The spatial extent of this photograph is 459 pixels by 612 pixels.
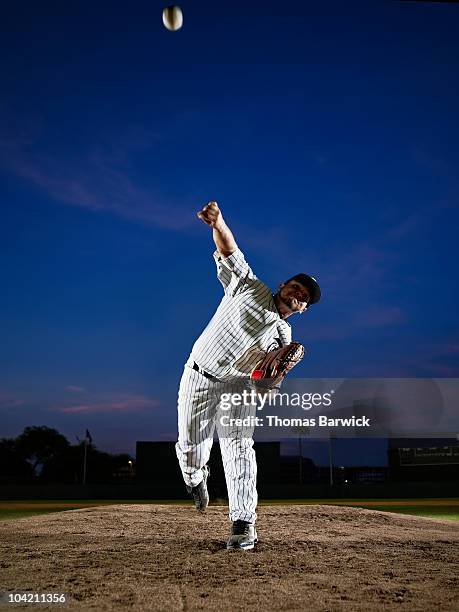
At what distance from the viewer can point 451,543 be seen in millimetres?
4824

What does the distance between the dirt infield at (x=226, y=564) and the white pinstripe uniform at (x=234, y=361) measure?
1.73 ft

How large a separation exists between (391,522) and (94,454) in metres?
19.0

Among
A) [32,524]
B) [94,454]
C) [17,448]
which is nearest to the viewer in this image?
[32,524]

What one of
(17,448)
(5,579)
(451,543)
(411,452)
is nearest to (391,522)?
(451,543)

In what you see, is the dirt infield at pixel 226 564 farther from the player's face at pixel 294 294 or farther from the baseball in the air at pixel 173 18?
the baseball in the air at pixel 173 18

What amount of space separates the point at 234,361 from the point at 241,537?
116 cm

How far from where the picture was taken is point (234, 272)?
159 inches

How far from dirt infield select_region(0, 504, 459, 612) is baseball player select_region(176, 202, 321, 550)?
410 mm

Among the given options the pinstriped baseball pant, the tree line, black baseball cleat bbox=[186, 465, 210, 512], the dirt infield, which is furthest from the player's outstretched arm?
the tree line

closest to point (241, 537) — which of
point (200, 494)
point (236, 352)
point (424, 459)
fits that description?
point (200, 494)

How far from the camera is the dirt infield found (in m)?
2.81

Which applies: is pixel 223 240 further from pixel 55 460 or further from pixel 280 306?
pixel 55 460

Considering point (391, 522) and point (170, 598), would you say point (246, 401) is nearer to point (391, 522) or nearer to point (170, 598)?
point (170, 598)

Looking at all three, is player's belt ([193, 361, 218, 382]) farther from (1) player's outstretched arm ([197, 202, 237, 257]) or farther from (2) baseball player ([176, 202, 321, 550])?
(1) player's outstretched arm ([197, 202, 237, 257])
